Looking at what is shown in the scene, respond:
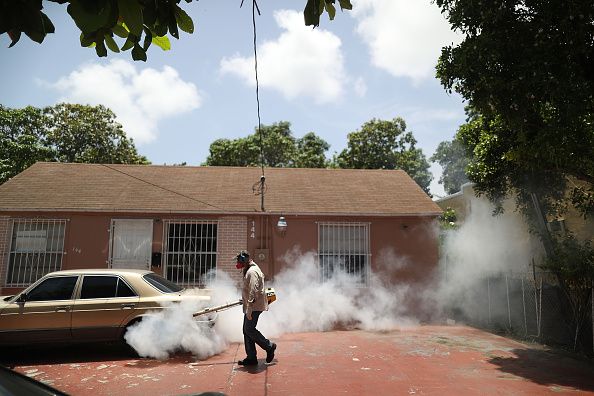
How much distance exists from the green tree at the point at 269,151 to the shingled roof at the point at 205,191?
15648mm

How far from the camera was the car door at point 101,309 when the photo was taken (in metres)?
7.39

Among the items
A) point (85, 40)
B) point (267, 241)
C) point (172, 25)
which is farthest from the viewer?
Result: point (267, 241)

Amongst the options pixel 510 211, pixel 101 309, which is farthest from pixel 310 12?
pixel 510 211

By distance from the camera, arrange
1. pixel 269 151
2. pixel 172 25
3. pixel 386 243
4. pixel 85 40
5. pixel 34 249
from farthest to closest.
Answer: pixel 269 151
pixel 386 243
pixel 34 249
pixel 172 25
pixel 85 40

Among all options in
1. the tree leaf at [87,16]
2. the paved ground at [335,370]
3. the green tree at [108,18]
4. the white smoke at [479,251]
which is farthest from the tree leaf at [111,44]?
the white smoke at [479,251]

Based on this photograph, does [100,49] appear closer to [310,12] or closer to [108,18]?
[108,18]

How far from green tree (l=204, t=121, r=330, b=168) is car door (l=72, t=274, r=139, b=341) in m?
22.5

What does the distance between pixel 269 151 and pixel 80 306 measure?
Answer: 24.6 metres

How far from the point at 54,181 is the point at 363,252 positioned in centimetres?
970

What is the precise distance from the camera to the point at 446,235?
17.2 m

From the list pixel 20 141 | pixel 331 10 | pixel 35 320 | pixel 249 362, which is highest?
pixel 20 141

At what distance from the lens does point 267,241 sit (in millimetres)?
11312

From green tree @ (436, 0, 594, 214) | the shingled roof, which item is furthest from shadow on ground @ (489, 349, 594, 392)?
the shingled roof

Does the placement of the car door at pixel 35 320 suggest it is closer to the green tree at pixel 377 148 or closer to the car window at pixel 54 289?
the car window at pixel 54 289
